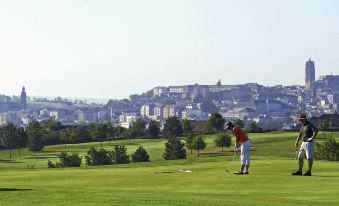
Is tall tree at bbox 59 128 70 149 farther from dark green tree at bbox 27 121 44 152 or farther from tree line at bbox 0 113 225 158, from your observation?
dark green tree at bbox 27 121 44 152

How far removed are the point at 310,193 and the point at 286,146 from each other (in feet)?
270

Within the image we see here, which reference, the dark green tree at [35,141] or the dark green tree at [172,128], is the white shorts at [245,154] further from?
the dark green tree at [172,128]

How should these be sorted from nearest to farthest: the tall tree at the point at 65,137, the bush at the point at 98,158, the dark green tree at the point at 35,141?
1. the bush at the point at 98,158
2. the dark green tree at the point at 35,141
3. the tall tree at the point at 65,137

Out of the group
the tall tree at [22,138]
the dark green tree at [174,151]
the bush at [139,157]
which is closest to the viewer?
the bush at [139,157]

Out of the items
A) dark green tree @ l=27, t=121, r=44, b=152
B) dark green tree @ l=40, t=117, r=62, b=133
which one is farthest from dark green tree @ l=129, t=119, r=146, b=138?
dark green tree @ l=27, t=121, r=44, b=152

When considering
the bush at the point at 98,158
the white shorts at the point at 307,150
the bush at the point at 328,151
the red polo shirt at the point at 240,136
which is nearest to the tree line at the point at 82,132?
the bush at the point at 98,158

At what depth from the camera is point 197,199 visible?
1758 cm

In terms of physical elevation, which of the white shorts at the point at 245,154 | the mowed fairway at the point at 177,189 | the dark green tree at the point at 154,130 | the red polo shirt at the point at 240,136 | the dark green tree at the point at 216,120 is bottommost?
the mowed fairway at the point at 177,189

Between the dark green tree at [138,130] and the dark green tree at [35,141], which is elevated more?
the dark green tree at [138,130]

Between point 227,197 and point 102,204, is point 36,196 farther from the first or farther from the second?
point 227,197

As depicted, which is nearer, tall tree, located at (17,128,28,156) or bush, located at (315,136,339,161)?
A: bush, located at (315,136,339,161)

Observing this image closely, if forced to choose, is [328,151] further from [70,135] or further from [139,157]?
[70,135]

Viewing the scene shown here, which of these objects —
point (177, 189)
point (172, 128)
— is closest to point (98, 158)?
point (172, 128)

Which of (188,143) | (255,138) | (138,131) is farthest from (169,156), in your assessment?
(138,131)
